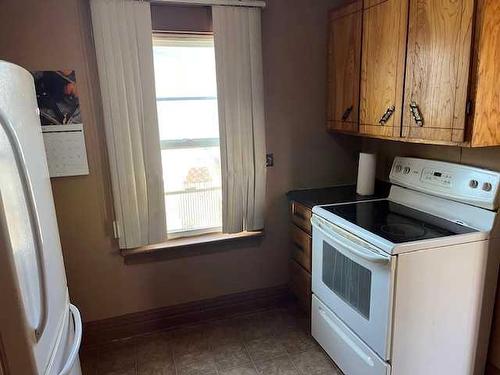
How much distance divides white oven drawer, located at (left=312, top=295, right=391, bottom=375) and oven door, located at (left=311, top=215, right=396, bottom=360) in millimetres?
44

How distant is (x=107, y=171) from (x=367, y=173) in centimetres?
167

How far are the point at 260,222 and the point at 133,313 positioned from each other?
1.07 meters

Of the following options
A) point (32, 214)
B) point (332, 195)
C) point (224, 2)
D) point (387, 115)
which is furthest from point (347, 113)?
point (32, 214)

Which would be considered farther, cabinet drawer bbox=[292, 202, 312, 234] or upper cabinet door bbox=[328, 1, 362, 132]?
cabinet drawer bbox=[292, 202, 312, 234]

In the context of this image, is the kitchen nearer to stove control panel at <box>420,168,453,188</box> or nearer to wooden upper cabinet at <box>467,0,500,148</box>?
stove control panel at <box>420,168,453,188</box>

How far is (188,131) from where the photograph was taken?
2.32 metres

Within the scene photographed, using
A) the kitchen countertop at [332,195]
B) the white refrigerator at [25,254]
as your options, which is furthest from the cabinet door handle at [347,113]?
the white refrigerator at [25,254]

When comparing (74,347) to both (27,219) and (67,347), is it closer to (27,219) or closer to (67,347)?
(67,347)

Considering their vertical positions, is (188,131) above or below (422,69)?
below

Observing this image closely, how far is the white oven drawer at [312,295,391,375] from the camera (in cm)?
170

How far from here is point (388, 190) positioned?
243 cm

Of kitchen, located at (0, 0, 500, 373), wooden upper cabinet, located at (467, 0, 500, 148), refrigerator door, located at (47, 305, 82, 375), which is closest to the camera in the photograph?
refrigerator door, located at (47, 305, 82, 375)

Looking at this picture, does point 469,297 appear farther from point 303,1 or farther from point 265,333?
point 303,1

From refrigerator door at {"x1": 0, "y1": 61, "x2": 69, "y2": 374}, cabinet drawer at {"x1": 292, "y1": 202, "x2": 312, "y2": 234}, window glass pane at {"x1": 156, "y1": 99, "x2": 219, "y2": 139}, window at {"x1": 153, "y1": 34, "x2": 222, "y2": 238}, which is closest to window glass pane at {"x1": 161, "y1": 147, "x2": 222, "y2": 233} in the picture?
window at {"x1": 153, "y1": 34, "x2": 222, "y2": 238}
